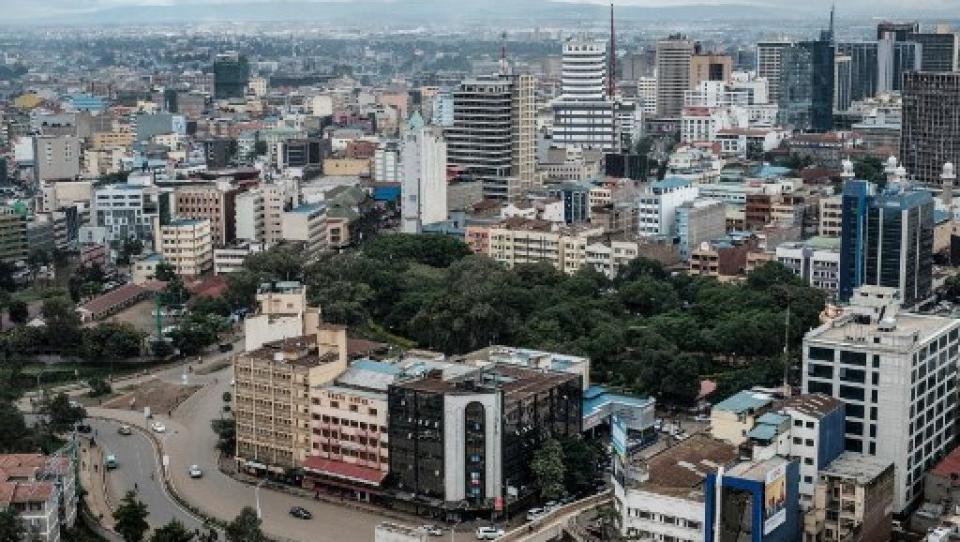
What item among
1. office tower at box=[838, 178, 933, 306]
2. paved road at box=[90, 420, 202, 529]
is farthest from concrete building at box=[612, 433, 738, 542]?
office tower at box=[838, 178, 933, 306]

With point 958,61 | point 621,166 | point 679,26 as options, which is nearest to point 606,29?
point 679,26

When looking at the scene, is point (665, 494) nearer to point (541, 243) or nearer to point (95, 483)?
point (95, 483)

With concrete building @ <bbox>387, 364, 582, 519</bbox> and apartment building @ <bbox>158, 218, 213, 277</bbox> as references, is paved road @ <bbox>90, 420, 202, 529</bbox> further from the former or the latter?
apartment building @ <bbox>158, 218, 213, 277</bbox>

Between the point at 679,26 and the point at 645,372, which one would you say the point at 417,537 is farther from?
Answer: the point at 679,26

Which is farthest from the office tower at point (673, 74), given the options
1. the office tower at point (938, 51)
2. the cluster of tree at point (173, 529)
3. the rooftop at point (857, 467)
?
the cluster of tree at point (173, 529)

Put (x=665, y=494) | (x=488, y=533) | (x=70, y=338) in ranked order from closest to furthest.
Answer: (x=665, y=494)
(x=488, y=533)
(x=70, y=338)

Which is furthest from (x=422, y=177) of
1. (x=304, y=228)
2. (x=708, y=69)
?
(x=708, y=69)

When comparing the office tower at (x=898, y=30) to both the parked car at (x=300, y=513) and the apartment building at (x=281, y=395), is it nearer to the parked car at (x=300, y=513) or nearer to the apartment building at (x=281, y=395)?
the apartment building at (x=281, y=395)

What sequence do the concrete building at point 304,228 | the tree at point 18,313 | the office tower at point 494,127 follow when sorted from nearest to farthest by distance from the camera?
the tree at point 18,313, the concrete building at point 304,228, the office tower at point 494,127
